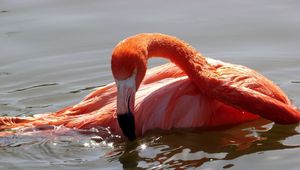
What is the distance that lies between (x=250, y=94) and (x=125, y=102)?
1.09 metres

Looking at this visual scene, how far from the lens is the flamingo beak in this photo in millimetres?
6469

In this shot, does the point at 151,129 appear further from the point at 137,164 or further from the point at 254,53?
the point at 254,53

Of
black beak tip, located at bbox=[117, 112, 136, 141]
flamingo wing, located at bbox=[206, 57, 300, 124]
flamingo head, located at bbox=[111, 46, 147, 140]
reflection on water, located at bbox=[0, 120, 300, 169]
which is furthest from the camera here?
flamingo wing, located at bbox=[206, 57, 300, 124]

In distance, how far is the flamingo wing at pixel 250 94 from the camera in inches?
268

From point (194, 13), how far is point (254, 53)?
1.49 metres

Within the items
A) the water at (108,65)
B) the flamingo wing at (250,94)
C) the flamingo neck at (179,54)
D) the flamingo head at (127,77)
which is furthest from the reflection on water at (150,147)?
the flamingo neck at (179,54)

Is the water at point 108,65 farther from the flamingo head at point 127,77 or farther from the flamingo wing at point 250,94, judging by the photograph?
the flamingo head at point 127,77

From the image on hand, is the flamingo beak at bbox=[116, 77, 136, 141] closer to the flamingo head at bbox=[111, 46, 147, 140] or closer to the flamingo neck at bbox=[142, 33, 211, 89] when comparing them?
the flamingo head at bbox=[111, 46, 147, 140]

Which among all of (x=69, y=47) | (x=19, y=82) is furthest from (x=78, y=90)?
(x=69, y=47)

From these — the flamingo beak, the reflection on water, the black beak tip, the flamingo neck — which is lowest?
the reflection on water

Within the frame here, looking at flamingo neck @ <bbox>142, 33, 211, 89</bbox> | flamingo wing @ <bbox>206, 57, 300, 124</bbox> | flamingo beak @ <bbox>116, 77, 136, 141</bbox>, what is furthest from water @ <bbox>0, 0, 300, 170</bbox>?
flamingo neck @ <bbox>142, 33, 211, 89</bbox>

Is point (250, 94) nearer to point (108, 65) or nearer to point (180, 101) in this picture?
point (180, 101)

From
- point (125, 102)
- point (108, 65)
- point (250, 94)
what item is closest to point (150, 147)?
point (125, 102)

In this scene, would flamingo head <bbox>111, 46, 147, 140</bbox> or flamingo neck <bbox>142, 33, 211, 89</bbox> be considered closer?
flamingo head <bbox>111, 46, 147, 140</bbox>
